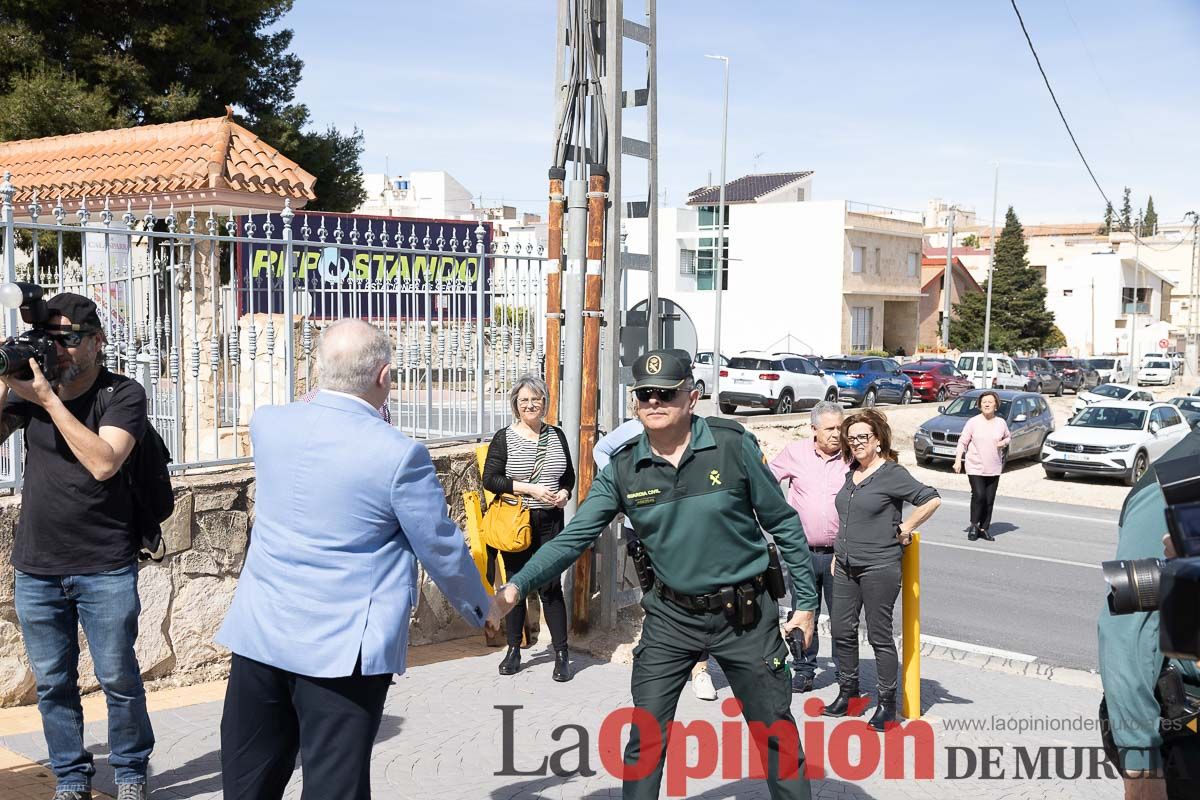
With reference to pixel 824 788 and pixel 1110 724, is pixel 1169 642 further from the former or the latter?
pixel 824 788

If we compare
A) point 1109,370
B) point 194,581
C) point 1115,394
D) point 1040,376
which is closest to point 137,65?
point 194,581

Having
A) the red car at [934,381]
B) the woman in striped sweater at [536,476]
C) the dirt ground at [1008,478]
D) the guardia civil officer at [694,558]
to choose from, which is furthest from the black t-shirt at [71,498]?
the red car at [934,381]

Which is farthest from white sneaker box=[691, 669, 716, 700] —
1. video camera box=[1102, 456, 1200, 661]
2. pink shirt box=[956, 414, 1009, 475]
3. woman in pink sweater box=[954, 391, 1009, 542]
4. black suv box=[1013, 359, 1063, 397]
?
black suv box=[1013, 359, 1063, 397]

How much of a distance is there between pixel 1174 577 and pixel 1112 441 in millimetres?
20012

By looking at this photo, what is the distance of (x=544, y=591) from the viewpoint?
655 centimetres

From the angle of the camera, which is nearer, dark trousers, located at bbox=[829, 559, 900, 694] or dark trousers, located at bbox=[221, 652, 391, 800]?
dark trousers, located at bbox=[221, 652, 391, 800]

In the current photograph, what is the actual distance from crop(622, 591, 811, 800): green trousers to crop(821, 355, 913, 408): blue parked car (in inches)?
1182

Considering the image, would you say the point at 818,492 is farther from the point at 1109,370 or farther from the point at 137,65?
the point at 1109,370

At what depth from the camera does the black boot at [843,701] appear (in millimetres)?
6039

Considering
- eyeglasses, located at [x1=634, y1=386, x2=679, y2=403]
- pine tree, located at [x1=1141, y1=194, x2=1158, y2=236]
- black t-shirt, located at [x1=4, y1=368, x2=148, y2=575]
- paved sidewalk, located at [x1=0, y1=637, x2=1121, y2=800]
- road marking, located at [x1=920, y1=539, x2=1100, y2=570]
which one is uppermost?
pine tree, located at [x1=1141, y1=194, x2=1158, y2=236]

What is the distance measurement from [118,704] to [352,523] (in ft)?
Result: 6.05

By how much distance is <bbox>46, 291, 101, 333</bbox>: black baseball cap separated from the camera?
407 cm

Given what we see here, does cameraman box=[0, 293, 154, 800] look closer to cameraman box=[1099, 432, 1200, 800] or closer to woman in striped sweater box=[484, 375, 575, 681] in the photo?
woman in striped sweater box=[484, 375, 575, 681]

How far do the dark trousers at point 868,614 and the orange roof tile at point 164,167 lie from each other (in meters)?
5.95
